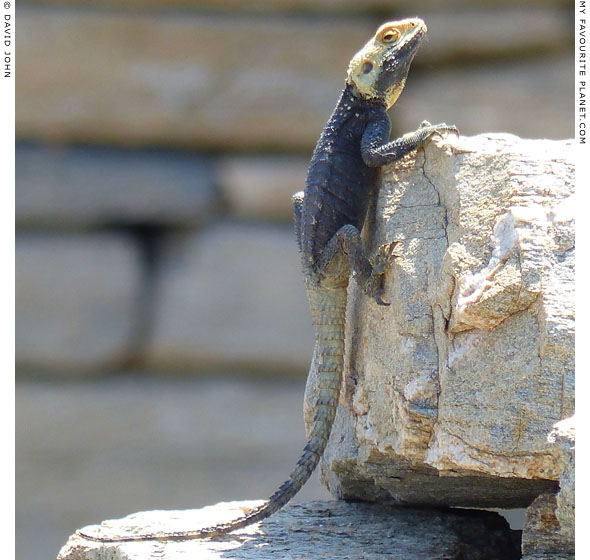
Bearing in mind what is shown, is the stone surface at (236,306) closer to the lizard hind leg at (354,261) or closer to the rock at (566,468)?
the lizard hind leg at (354,261)

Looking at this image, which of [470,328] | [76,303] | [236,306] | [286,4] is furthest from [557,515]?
[286,4]

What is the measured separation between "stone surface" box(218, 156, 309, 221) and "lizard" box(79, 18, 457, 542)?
2311 millimetres

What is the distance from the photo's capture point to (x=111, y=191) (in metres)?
5.12

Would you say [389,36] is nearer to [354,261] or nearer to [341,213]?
[341,213]

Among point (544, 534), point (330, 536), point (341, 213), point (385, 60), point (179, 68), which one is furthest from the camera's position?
point (179, 68)

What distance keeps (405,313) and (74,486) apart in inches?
136

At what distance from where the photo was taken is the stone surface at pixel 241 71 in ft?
16.6

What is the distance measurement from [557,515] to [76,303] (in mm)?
3702

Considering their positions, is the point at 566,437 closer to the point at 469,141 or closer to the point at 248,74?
the point at 469,141

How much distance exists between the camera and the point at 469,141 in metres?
2.21

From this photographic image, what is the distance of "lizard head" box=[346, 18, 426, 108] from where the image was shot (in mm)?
2756

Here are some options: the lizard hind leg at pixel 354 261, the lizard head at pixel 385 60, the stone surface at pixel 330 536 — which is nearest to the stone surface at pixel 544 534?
the stone surface at pixel 330 536

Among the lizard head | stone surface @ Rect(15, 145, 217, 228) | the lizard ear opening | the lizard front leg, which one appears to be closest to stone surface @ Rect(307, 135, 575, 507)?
the lizard front leg

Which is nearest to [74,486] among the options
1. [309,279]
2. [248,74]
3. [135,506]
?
[135,506]
